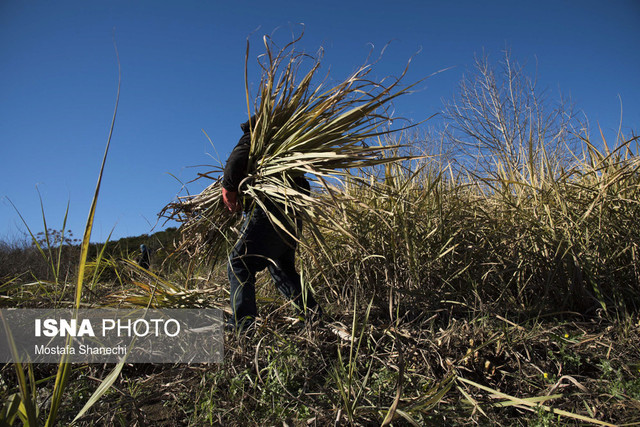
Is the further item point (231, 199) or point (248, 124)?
point (248, 124)

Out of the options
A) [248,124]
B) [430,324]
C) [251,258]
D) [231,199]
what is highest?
[248,124]

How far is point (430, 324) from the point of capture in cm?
211

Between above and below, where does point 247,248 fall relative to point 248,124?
below

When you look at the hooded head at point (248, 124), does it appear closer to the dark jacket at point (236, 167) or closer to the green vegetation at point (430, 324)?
the dark jacket at point (236, 167)

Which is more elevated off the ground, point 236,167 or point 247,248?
point 236,167

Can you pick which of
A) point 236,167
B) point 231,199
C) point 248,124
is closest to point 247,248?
point 231,199

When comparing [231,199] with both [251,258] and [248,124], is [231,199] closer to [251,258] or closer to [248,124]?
[251,258]

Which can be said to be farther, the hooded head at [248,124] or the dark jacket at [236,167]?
the hooded head at [248,124]

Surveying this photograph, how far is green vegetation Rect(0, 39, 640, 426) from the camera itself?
150 centimetres

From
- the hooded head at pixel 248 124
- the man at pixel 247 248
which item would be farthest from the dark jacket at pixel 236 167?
the hooded head at pixel 248 124

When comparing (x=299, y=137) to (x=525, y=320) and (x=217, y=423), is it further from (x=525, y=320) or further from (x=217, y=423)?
(x=525, y=320)

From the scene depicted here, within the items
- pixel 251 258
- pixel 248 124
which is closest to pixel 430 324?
pixel 251 258

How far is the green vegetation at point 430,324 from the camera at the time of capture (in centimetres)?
150

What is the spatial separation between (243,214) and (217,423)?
3.98 ft
